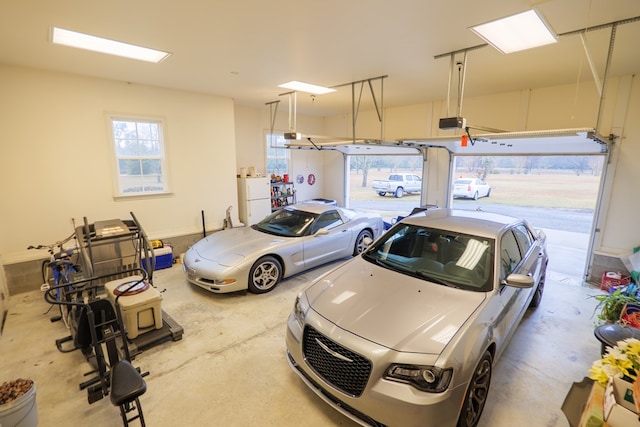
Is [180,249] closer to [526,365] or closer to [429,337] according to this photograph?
[429,337]

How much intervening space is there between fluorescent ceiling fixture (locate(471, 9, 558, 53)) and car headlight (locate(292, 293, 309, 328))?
3053 mm

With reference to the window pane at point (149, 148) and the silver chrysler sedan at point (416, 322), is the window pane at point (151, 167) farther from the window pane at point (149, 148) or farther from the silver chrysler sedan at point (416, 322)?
the silver chrysler sedan at point (416, 322)

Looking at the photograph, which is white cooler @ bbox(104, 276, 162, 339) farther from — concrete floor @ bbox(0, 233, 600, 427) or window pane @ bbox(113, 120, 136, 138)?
window pane @ bbox(113, 120, 136, 138)

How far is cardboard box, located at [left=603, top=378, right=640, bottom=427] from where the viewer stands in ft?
4.22

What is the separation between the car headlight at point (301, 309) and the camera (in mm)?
2373

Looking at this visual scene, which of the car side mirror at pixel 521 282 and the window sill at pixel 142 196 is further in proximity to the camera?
the window sill at pixel 142 196

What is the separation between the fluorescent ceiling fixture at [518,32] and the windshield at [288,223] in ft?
10.8

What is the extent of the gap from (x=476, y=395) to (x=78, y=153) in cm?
618

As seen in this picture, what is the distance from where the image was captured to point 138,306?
3.00m

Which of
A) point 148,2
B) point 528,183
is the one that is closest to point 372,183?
point 528,183

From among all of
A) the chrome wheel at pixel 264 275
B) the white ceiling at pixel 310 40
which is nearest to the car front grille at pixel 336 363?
the chrome wheel at pixel 264 275

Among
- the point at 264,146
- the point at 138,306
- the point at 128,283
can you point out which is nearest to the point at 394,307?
the point at 138,306

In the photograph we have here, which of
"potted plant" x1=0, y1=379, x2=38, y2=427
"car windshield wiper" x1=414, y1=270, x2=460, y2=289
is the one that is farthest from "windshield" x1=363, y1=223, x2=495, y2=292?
"potted plant" x1=0, y1=379, x2=38, y2=427

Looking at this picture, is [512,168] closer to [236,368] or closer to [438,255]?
[438,255]
